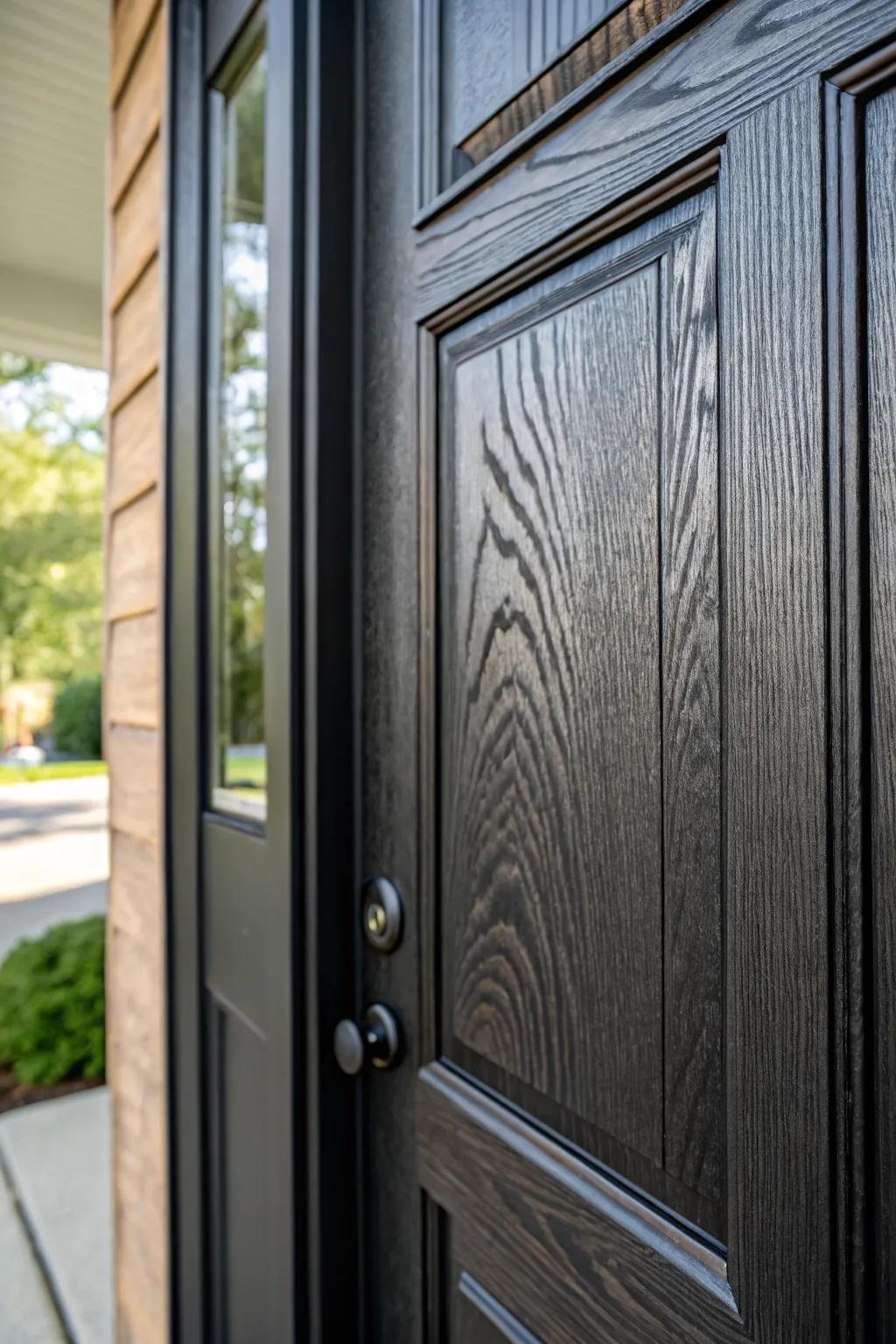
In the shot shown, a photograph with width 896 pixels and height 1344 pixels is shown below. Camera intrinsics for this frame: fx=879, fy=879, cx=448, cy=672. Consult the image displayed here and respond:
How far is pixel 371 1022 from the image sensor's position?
91 cm

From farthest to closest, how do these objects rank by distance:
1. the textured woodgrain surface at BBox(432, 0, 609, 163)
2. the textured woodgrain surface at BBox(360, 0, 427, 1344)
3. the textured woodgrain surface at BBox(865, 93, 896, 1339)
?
1. the textured woodgrain surface at BBox(360, 0, 427, 1344)
2. the textured woodgrain surface at BBox(432, 0, 609, 163)
3. the textured woodgrain surface at BBox(865, 93, 896, 1339)

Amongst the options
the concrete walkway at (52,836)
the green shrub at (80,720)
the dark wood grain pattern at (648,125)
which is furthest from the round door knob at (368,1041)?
the green shrub at (80,720)

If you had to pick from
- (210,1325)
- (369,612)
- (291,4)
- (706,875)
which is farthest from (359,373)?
(210,1325)

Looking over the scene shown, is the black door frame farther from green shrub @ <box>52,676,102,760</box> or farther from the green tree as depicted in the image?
green shrub @ <box>52,676,102,760</box>

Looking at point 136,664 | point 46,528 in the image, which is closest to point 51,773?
point 46,528

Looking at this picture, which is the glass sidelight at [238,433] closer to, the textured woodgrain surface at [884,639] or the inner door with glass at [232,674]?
the inner door with glass at [232,674]

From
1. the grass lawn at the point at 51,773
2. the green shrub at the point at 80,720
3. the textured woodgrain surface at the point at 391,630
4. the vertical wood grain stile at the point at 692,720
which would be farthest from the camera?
the green shrub at the point at 80,720

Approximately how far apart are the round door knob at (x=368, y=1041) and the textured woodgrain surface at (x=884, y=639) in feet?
1.68

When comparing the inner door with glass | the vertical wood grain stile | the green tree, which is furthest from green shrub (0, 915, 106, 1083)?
the green tree

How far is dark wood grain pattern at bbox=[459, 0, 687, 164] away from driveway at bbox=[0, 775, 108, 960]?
227cm

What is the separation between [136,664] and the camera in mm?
1511

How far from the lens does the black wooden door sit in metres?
0.47

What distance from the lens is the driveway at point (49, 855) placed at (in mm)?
4746

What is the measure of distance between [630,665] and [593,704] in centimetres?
5
